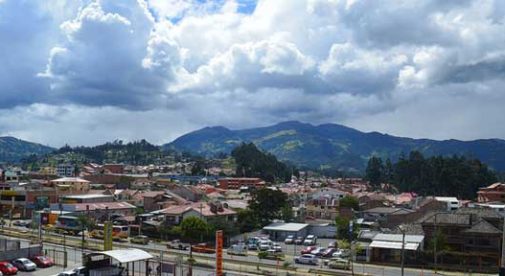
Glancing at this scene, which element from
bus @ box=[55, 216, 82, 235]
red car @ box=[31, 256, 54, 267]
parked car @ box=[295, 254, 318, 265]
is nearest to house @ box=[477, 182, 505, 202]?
parked car @ box=[295, 254, 318, 265]

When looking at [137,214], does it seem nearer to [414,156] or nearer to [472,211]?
[472,211]

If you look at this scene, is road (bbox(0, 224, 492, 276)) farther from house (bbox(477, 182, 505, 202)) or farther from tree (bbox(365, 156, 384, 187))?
tree (bbox(365, 156, 384, 187))

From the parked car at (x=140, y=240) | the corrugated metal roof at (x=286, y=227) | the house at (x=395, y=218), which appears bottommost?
the parked car at (x=140, y=240)

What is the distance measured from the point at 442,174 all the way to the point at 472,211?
2138 inches

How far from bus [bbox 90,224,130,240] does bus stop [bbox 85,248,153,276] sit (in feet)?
73.1

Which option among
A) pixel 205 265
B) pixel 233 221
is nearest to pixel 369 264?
pixel 205 265

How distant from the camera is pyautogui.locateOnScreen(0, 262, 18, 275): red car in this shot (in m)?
34.8

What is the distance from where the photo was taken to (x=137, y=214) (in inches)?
2891

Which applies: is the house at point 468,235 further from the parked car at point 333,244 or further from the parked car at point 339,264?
the parked car at point 339,264

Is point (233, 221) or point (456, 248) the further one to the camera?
point (233, 221)

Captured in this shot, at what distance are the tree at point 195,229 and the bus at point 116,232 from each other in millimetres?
6861

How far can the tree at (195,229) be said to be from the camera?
184 feet

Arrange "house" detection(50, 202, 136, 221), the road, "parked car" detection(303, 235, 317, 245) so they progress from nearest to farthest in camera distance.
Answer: the road → "parked car" detection(303, 235, 317, 245) → "house" detection(50, 202, 136, 221)

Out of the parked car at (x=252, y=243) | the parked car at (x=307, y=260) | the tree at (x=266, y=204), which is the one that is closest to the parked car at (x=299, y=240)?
the parked car at (x=252, y=243)
